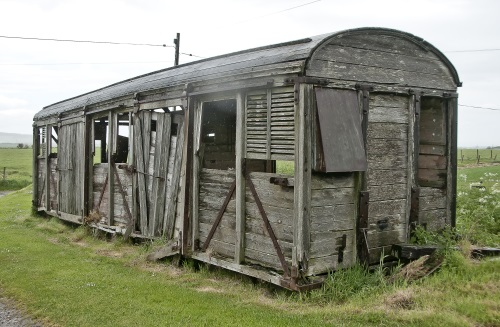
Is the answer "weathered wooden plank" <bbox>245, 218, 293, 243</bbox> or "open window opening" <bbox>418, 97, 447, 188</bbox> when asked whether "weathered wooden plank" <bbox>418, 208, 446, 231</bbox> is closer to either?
"open window opening" <bbox>418, 97, 447, 188</bbox>

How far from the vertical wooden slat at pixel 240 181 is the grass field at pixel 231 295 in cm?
57

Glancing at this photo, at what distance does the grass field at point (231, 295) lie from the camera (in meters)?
5.36

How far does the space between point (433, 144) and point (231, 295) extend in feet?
14.6

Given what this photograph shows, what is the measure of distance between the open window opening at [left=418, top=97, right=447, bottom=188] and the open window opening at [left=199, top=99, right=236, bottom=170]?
363cm

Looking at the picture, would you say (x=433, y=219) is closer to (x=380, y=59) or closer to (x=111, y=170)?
(x=380, y=59)

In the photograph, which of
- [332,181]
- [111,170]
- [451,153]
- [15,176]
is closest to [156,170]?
[111,170]

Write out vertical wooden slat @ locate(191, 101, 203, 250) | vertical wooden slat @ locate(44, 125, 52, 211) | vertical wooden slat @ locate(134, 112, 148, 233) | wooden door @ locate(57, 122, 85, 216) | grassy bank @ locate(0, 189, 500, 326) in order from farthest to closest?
vertical wooden slat @ locate(44, 125, 52, 211) → wooden door @ locate(57, 122, 85, 216) → vertical wooden slat @ locate(134, 112, 148, 233) → vertical wooden slat @ locate(191, 101, 203, 250) → grassy bank @ locate(0, 189, 500, 326)

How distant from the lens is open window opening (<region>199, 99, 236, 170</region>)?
9.66 meters

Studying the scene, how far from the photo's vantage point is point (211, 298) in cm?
657

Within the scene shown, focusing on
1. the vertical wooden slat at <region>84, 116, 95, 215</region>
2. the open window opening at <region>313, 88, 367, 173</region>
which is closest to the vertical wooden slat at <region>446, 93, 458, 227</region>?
the open window opening at <region>313, 88, 367, 173</region>

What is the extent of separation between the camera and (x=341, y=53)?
6715 millimetres

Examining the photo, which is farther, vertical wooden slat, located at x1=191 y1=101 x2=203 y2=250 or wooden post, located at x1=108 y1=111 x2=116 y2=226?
wooden post, located at x1=108 y1=111 x2=116 y2=226

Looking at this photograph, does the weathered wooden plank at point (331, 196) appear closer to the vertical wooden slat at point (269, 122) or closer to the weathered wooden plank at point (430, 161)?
the vertical wooden slat at point (269, 122)

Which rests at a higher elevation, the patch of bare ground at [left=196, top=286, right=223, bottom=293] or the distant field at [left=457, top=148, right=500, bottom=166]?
the distant field at [left=457, top=148, right=500, bottom=166]
